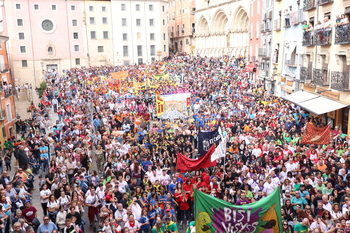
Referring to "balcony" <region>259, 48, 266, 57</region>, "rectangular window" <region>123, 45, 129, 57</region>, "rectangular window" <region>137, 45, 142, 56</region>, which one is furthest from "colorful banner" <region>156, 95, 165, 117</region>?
"rectangular window" <region>137, 45, 142, 56</region>

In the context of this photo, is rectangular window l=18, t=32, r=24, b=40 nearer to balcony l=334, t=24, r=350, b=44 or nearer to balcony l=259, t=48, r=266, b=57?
balcony l=259, t=48, r=266, b=57

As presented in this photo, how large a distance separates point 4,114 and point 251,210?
24.3 meters

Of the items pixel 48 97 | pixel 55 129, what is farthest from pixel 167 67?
pixel 55 129

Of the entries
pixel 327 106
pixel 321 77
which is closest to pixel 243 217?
pixel 327 106

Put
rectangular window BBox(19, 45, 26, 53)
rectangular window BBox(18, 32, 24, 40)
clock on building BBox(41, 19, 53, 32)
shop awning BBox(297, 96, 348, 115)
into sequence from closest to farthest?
shop awning BBox(297, 96, 348, 115), rectangular window BBox(18, 32, 24, 40), rectangular window BBox(19, 45, 26, 53), clock on building BBox(41, 19, 53, 32)

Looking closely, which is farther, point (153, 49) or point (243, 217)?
point (153, 49)

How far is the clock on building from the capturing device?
6466 centimetres

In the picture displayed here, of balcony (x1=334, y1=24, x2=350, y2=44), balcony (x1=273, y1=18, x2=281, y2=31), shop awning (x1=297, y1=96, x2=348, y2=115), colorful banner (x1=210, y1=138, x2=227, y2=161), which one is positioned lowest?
colorful banner (x1=210, y1=138, x2=227, y2=161)

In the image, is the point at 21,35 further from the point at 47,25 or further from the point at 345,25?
the point at 345,25

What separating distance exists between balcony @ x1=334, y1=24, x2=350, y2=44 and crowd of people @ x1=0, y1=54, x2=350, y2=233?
5001mm

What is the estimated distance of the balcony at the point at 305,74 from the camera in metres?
25.5

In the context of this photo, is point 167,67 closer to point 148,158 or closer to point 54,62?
point 54,62

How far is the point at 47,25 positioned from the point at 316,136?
5835 centimetres

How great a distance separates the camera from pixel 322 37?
22.7 meters
